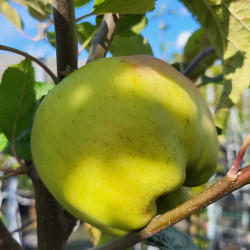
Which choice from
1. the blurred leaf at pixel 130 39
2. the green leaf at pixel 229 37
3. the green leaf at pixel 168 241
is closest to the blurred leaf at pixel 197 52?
the blurred leaf at pixel 130 39

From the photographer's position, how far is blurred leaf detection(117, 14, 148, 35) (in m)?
0.67

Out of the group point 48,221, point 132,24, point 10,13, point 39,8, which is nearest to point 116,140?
point 48,221

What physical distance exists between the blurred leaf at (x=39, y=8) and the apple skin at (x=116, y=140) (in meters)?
0.33

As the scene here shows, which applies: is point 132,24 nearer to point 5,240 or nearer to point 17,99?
point 17,99

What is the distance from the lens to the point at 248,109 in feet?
13.7

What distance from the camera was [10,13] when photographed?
0.85 meters

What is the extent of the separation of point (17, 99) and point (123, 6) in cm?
20

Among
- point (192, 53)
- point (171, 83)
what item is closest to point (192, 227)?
point (192, 53)

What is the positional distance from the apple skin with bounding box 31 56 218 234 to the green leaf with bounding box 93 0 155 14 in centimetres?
9

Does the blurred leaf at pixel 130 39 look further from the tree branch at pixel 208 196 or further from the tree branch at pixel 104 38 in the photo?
the tree branch at pixel 208 196

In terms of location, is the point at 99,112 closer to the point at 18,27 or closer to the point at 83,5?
the point at 83,5

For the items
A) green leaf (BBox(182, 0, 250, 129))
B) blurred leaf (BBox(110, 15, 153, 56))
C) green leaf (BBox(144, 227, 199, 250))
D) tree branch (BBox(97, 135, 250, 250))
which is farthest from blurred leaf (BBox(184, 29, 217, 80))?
tree branch (BBox(97, 135, 250, 250))

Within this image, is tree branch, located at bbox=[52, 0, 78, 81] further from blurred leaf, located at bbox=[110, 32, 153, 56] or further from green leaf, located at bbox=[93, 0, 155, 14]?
blurred leaf, located at bbox=[110, 32, 153, 56]

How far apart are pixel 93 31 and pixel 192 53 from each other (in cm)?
28
